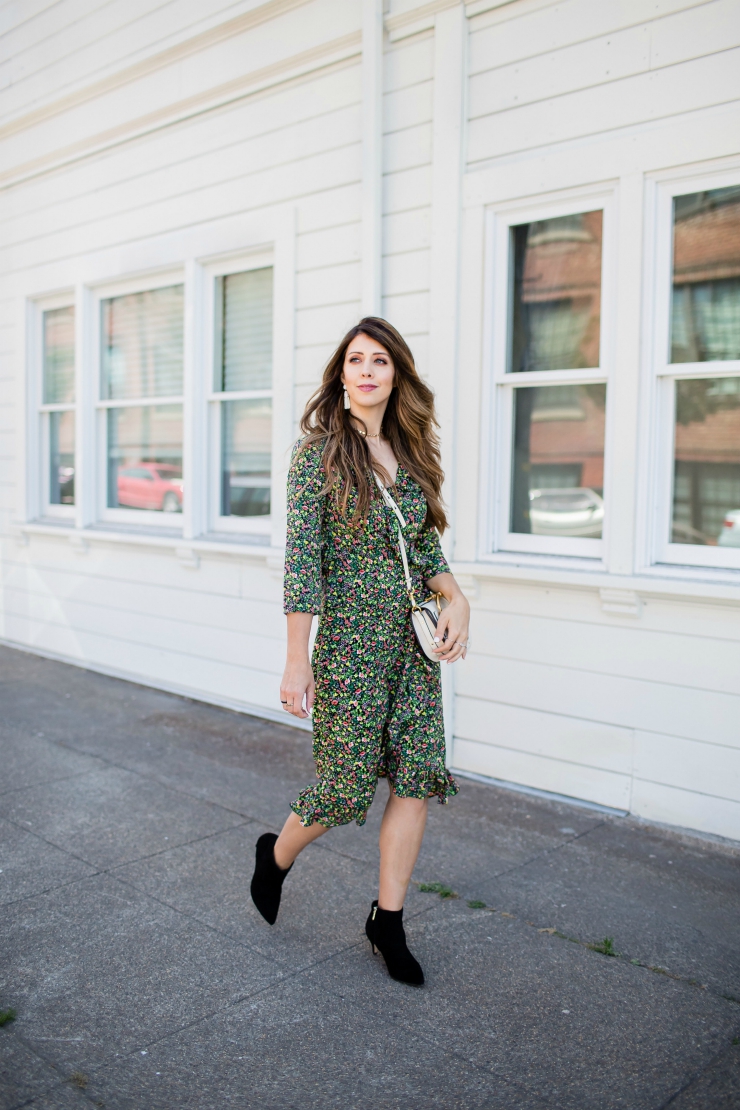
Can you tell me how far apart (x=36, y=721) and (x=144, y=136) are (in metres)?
3.88

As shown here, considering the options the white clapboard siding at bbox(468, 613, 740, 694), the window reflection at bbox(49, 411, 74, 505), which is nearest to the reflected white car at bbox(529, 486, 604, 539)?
the white clapboard siding at bbox(468, 613, 740, 694)

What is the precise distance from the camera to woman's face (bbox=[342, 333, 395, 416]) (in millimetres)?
2865

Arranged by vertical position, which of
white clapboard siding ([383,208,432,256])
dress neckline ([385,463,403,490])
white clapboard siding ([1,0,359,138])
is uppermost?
white clapboard siding ([1,0,359,138])

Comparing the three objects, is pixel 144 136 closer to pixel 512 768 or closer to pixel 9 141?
pixel 9 141

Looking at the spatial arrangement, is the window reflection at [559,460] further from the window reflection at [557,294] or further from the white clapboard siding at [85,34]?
the white clapboard siding at [85,34]

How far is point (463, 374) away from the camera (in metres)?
4.50

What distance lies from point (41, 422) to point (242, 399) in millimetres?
2454

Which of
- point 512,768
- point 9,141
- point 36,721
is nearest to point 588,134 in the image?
point 512,768

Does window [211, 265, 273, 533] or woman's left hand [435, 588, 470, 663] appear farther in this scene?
window [211, 265, 273, 533]

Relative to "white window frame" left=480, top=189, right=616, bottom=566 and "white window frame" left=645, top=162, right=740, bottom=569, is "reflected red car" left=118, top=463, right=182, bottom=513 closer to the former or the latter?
"white window frame" left=480, top=189, right=616, bottom=566

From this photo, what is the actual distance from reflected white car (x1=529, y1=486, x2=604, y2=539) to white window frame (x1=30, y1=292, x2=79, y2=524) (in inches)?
161

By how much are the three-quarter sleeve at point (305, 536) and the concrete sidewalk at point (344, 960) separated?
1.14 metres

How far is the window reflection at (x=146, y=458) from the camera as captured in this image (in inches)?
252

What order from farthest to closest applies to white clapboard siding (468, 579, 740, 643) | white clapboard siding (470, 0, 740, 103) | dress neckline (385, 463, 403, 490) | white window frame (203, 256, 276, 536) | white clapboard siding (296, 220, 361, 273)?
white window frame (203, 256, 276, 536) < white clapboard siding (296, 220, 361, 273) < white clapboard siding (468, 579, 740, 643) < white clapboard siding (470, 0, 740, 103) < dress neckline (385, 463, 403, 490)
